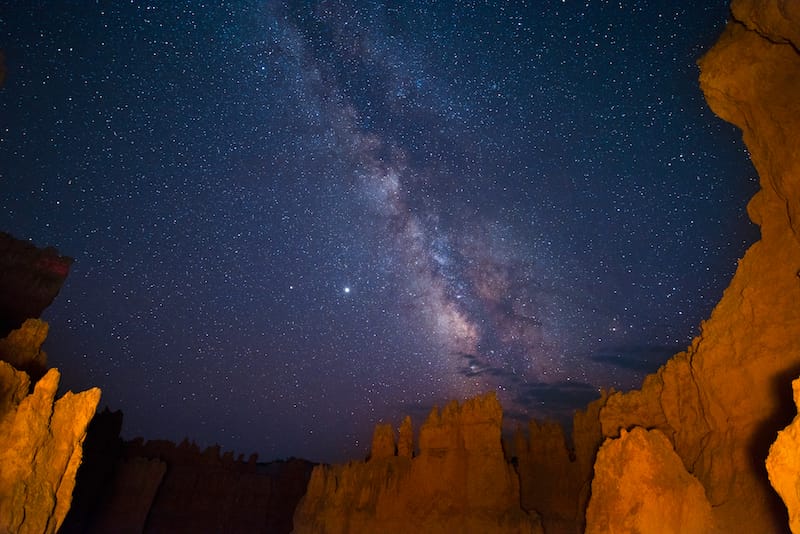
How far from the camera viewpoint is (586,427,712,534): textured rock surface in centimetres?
898

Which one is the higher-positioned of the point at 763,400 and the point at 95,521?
the point at 763,400

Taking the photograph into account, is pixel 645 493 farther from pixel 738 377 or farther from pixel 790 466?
pixel 738 377

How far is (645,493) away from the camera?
9133mm

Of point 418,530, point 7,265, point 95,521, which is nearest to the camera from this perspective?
point 418,530

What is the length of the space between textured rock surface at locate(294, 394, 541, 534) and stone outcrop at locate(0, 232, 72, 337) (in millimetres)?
27970

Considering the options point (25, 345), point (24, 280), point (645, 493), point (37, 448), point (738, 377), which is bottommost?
point (37, 448)

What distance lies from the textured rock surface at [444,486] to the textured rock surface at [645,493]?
778 inches

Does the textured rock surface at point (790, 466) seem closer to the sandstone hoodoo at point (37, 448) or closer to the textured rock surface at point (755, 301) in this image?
the textured rock surface at point (755, 301)

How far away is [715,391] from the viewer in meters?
14.7

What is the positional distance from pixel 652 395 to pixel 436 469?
1477 cm

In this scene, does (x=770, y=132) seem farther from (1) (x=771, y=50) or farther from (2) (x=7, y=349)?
(2) (x=7, y=349)

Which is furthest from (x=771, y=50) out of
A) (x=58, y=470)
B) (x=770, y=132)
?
(x=58, y=470)

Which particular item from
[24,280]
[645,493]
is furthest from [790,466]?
[24,280]

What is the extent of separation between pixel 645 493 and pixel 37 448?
47.9 ft
